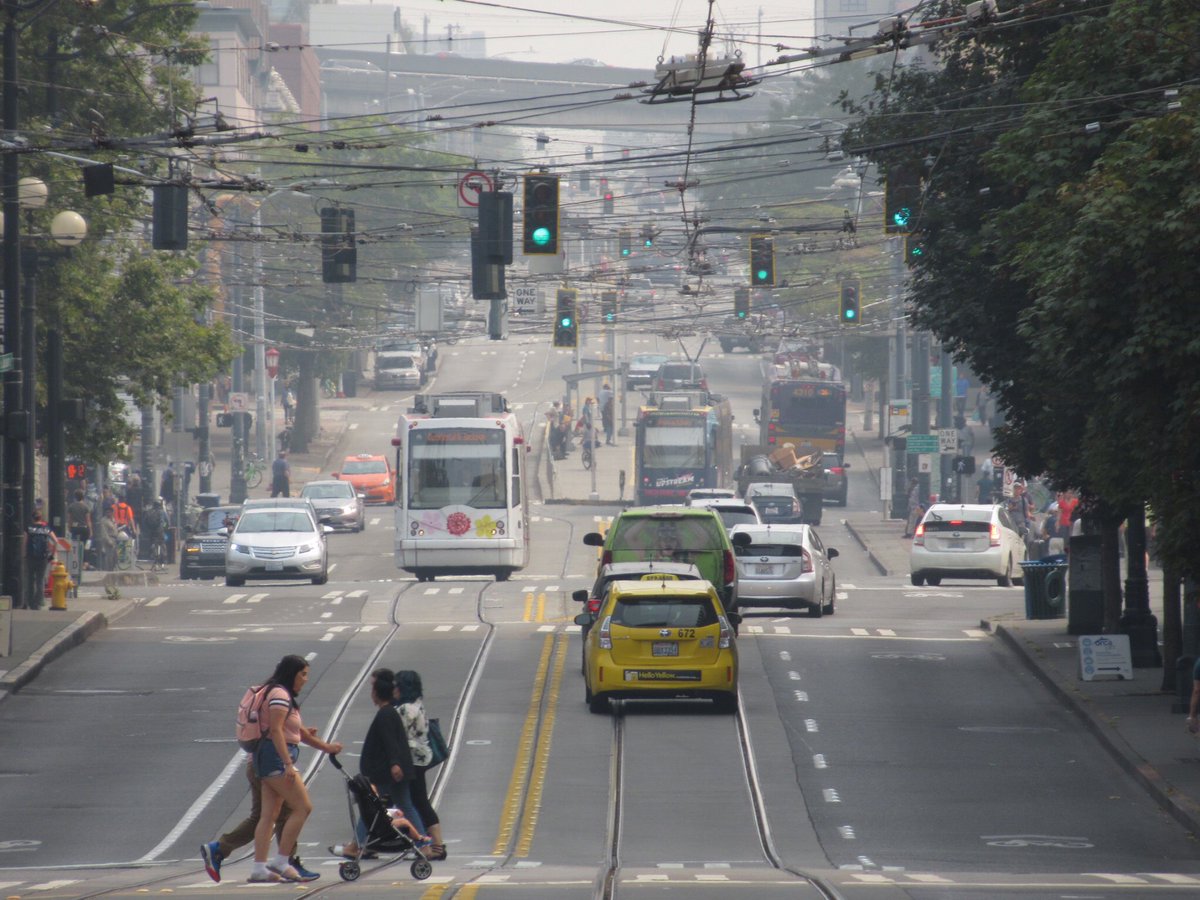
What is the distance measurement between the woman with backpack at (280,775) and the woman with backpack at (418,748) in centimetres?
95

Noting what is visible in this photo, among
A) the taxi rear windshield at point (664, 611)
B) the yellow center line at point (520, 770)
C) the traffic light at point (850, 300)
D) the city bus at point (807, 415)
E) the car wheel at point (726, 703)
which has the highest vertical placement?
the traffic light at point (850, 300)

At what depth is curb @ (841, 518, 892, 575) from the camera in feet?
171

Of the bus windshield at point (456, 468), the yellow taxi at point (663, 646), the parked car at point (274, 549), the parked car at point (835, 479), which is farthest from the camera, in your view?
the parked car at point (835, 479)

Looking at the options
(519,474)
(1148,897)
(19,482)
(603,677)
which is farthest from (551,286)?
(1148,897)

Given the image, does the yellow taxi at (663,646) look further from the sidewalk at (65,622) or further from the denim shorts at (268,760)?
the denim shorts at (268,760)

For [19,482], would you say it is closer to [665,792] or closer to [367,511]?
[665,792]

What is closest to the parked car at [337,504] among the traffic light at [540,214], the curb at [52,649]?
the curb at [52,649]

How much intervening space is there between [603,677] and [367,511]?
157 ft

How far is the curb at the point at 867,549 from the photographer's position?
52.2 metres

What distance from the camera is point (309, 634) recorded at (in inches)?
1187

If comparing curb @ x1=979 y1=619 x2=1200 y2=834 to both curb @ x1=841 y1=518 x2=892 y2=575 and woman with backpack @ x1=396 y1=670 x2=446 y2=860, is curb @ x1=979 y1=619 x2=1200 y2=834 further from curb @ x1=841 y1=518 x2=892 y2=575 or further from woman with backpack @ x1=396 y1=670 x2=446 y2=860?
curb @ x1=841 y1=518 x2=892 y2=575

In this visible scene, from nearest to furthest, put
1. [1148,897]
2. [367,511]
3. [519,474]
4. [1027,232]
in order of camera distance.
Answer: [1148,897] → [1027,232] → [519,474] → [367,511]

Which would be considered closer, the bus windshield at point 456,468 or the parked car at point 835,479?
the bus windshield at point 456,468

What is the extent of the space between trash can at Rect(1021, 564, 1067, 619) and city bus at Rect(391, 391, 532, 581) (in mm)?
11274
